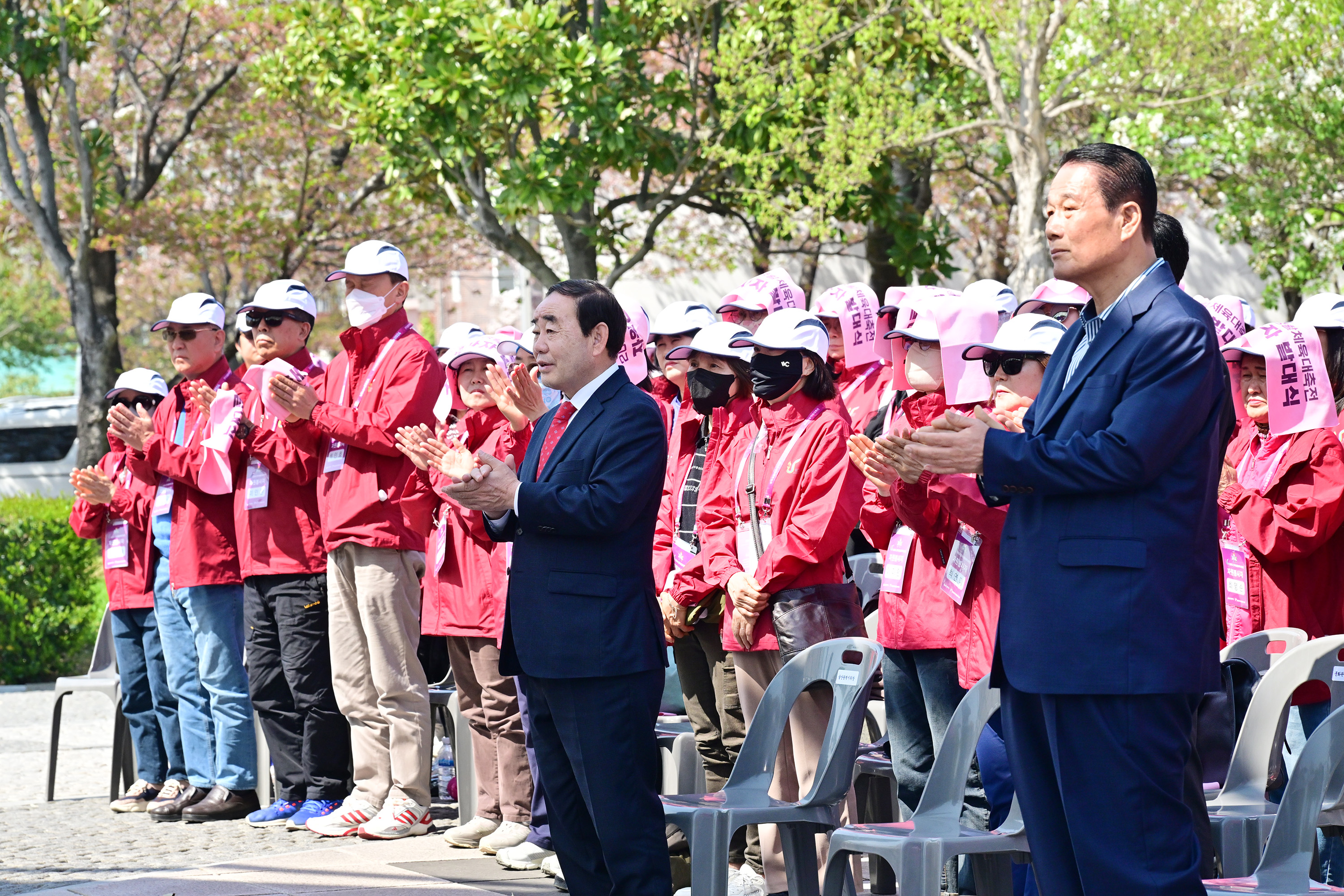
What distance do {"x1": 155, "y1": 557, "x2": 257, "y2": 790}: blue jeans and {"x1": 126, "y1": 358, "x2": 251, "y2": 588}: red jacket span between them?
7 cm

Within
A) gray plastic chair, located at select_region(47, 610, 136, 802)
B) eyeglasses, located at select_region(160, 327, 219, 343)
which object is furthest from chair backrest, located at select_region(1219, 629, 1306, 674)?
gray plastic chair, located at select_region(47, 610, 136, 802)

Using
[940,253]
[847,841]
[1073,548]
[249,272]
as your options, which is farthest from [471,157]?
[1073,548]

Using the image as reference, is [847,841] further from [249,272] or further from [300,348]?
[249,272]

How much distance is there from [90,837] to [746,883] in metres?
3.35

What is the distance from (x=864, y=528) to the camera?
18.9 feet

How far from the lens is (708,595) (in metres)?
6.20

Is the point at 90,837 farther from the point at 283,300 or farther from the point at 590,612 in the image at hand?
the point at 590,612

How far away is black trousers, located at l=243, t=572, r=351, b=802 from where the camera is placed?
24.3 feet

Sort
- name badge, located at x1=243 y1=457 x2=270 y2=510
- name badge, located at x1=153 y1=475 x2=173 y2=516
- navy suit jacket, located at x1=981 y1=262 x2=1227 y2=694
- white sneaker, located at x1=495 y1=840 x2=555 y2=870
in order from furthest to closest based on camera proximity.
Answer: name badge, located at x1=153 y1=475 x2=173 y2=516 < name badge, located at x1=243 y1=457 x2=270 y2=510 < white sneaker, located at x1=495 y1=840 x2=555 y2=870 < navy suit jacket, located at x1=981 y1=262 x2=1227 y2=694

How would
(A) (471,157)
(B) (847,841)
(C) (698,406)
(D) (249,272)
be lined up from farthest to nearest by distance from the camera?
(D) (249,272), (A) (471,157), (C) (698,406), (B) (847,841)

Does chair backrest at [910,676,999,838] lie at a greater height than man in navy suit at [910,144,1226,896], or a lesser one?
lesser

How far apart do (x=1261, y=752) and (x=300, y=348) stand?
16.0ft

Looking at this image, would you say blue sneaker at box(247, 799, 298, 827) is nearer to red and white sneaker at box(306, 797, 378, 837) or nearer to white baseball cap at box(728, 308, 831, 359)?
red and white sneaker at box(306, 797, 378, 837)

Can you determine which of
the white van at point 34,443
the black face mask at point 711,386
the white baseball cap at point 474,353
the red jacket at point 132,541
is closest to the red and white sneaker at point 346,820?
the red jacket at point 132,541
